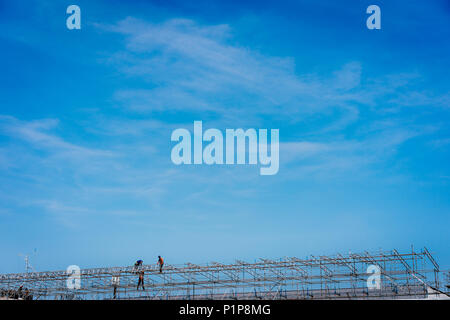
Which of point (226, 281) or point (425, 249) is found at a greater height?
point (425, 249)

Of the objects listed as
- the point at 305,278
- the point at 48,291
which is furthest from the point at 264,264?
the point at 48,291

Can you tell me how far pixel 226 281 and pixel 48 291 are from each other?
67.1 ft

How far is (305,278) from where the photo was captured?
47.4 metres
